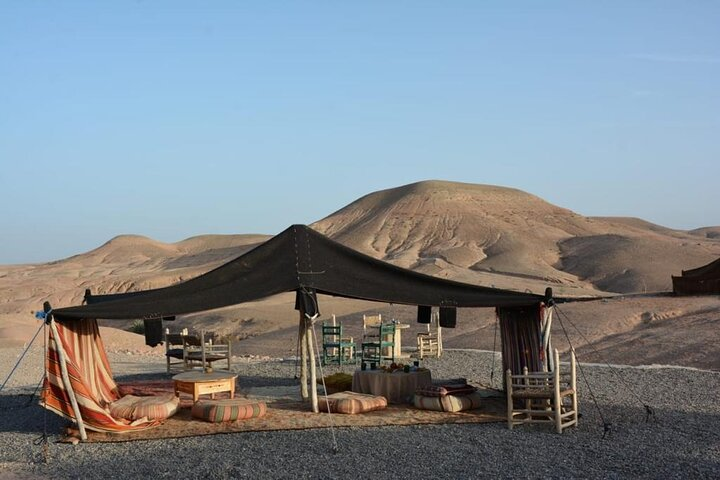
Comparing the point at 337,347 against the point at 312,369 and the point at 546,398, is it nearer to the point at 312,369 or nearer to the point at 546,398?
the point at 312,369

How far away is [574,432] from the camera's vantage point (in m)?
10.3

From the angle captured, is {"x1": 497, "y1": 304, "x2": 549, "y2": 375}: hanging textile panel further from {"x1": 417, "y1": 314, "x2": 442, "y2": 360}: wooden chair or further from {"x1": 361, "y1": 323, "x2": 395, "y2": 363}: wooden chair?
{"x1": 417, "y1": 314, "x2": 442, "y2": 360}: wooden chair

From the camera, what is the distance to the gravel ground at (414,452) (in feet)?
27.1

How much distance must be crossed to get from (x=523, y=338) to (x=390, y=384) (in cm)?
233

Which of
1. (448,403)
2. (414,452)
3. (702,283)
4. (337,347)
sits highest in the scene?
(702,283)

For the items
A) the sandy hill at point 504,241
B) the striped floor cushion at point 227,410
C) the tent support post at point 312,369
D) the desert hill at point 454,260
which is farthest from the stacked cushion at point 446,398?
the sandy hill at point 504,241

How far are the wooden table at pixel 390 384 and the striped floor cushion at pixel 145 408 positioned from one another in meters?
3.19

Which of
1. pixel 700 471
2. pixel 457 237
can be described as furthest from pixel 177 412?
pixel 457 237

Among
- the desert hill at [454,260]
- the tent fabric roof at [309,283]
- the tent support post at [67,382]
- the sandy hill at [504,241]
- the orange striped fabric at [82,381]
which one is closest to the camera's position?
the tent support post at [67,382]

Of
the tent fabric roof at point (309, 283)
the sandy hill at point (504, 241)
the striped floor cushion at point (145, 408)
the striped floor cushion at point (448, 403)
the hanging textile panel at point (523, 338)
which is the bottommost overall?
the striped floor cushion at point (448, 403)

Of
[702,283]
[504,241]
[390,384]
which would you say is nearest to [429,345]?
[390,384]

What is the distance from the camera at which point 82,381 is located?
10.4 meters

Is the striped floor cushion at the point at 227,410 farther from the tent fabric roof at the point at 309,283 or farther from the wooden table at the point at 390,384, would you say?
the wooden table at the point at 390,384

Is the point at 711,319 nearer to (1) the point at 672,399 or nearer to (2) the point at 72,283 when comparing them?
(1) the point at 672,399
